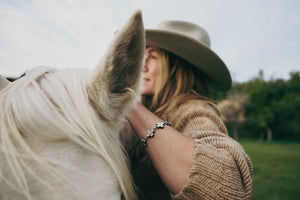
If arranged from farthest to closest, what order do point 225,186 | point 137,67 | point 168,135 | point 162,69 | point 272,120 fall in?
point 272,120 < point 162,69 < point 168,135 < point 225,186 < point 137,67

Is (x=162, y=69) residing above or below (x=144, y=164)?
above

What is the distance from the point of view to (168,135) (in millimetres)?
1018

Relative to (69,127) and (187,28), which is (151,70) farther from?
(69,127)

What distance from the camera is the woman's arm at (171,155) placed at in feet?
3.10

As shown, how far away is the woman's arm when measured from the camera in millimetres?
946

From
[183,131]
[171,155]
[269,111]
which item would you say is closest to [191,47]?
[183,131]

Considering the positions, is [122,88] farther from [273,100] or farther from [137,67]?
[273,100]

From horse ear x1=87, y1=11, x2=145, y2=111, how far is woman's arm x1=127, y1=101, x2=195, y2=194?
34cm

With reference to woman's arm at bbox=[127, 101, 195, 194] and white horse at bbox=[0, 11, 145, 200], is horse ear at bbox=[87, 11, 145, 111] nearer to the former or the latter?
white horse at bbox=[0, 11, 145, 200]

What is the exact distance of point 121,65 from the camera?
746mm

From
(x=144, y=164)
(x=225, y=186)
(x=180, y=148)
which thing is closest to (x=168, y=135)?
(x=180, y=148)

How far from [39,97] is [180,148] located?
2.18 feet

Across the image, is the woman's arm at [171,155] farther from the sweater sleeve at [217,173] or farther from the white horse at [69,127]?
the white horse at [69,127]

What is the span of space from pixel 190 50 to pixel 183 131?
2.39 ft
